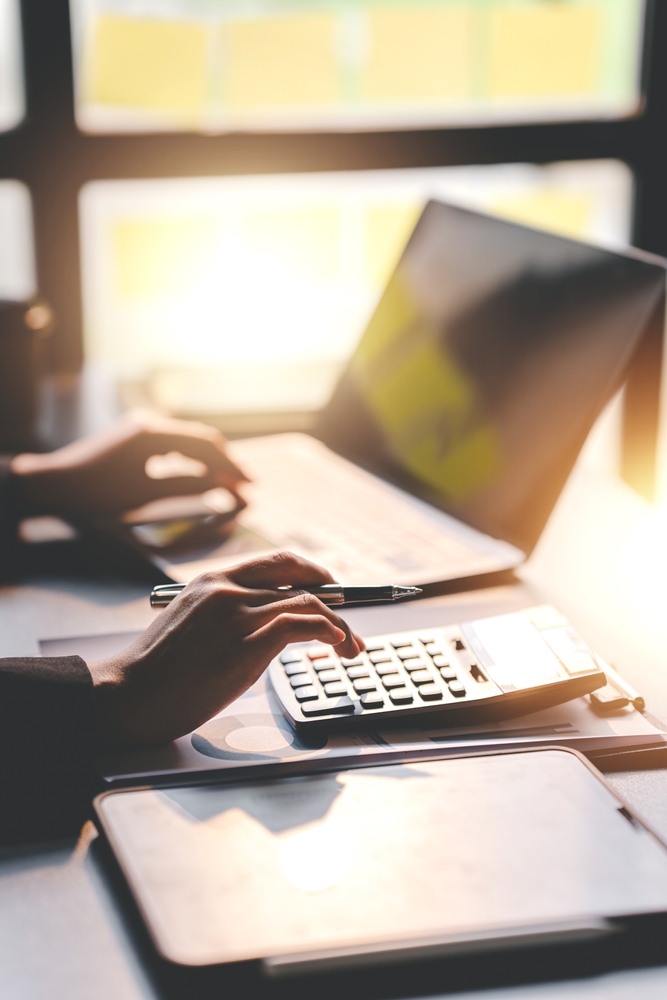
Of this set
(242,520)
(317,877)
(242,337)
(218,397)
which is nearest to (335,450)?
(242,520)

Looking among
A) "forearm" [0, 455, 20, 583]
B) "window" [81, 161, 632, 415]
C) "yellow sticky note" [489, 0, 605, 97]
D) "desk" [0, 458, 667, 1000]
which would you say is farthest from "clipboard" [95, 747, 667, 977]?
"yellow sticky note" [489, 0, 605, 97]

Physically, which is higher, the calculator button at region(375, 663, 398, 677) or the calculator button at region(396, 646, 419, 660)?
the calculator button at region(375, 663, 398, 677)

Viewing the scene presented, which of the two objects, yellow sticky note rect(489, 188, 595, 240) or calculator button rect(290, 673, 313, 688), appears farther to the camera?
yellow sticky note rect(489, 188, 595, 240)

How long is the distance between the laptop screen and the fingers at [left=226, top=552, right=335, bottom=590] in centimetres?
29

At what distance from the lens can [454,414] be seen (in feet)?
3.66

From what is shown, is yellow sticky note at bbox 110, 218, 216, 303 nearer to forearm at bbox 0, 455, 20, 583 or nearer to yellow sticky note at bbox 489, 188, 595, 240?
yellow sticky note at bbox 489, 188, 595, 240

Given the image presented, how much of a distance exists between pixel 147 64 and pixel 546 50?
0.68m

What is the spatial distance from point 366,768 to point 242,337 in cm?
132

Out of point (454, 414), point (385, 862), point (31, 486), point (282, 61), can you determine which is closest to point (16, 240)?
point (282, 61)

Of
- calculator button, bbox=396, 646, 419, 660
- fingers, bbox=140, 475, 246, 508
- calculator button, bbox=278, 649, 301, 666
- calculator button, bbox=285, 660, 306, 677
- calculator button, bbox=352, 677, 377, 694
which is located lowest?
fingers, bbox=140, 475, 246, 508

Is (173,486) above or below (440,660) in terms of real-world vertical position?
below

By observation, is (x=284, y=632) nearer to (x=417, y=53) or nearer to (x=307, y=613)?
(x=307, y=613)

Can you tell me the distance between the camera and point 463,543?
1.02 m

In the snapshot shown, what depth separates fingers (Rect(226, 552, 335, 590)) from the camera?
0.72 metres
